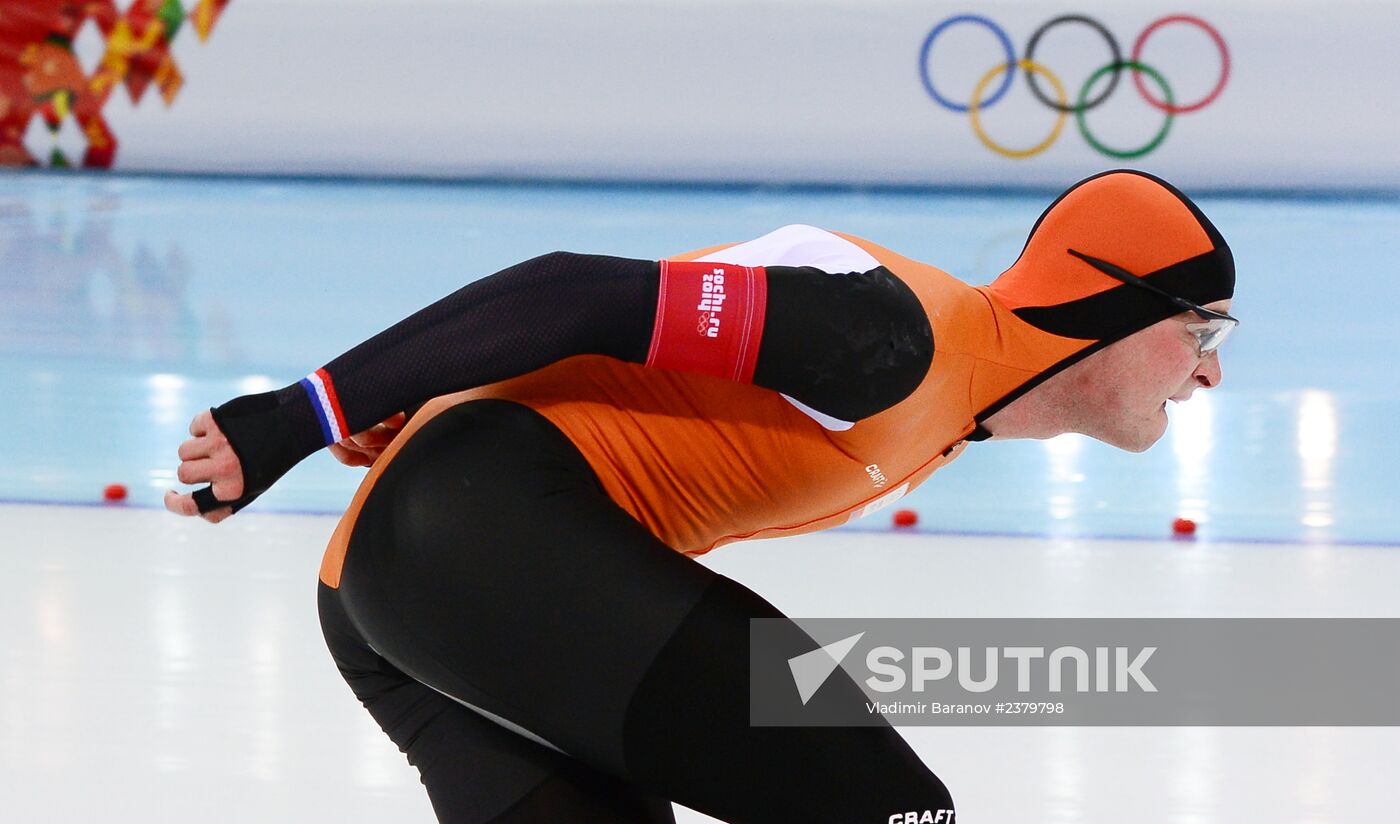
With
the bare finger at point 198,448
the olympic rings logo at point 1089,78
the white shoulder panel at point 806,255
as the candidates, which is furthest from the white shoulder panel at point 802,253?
the olympic rings logo at point 1089,78

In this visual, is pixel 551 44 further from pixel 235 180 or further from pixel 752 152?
pixel 235 180

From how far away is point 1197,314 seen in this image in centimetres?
148

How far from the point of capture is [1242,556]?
298 centimetres

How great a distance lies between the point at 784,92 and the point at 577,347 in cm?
633

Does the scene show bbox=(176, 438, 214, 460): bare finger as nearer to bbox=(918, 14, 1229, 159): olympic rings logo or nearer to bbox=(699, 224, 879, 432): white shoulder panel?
bbox=(699, 224, 879, 432): white shoulder panel

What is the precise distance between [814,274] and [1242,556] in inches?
76.9

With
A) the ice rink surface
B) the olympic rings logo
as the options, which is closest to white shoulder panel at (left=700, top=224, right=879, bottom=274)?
the ice rink surface

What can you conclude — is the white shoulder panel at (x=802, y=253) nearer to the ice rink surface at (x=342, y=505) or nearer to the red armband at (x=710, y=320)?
the red armband at (x=710, y=320)

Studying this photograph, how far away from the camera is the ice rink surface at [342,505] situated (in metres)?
2.13

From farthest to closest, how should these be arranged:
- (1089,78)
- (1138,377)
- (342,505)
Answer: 1. (1089,78)
2. (342,505)
3. (1138,377)

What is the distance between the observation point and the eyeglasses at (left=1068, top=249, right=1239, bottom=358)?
1.44 meters

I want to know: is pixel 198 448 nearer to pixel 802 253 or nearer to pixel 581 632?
pixel 581 632

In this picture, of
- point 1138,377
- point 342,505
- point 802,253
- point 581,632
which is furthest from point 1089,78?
point 581,632

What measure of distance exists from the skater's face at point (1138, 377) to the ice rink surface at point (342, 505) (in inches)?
28.2
